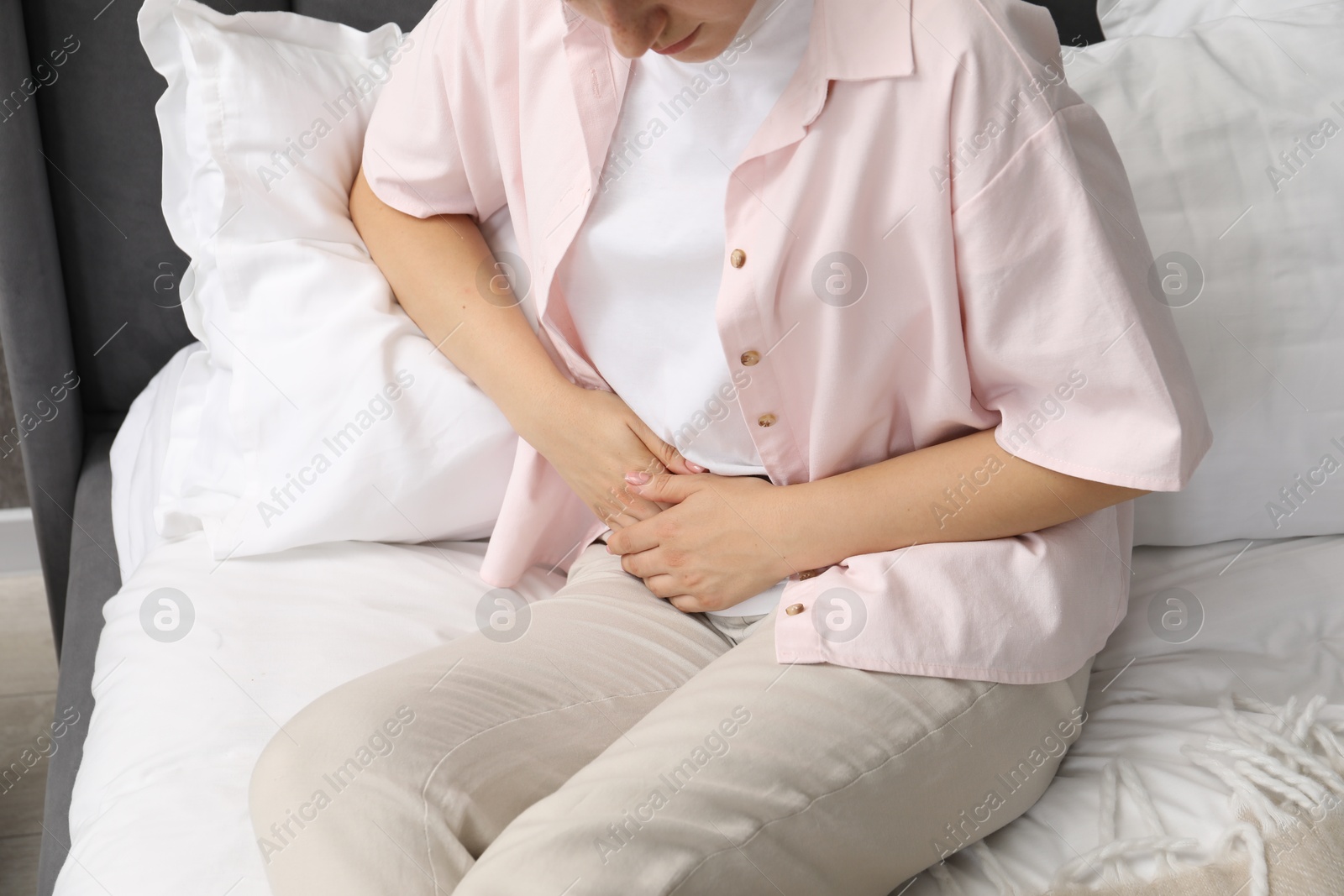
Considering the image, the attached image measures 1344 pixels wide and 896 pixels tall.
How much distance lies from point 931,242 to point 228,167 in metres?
0.72

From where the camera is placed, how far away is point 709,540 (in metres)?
0.88

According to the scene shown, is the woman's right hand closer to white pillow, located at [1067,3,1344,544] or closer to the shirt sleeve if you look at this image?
the shirt sleeve

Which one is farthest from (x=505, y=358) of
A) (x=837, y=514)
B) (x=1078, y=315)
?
(x=1078, y=315)

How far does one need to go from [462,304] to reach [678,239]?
11.5 inches

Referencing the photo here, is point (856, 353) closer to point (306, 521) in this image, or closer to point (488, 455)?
point (488, 455)

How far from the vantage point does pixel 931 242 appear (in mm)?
739

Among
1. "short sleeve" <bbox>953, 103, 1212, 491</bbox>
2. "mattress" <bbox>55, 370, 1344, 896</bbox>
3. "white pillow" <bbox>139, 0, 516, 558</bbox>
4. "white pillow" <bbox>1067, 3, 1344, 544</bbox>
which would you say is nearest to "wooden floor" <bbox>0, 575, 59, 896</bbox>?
"mattress" <bbox>55, 370, 1344, 896</bbox>

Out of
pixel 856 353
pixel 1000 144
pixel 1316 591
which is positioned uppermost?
pixel 1000 144

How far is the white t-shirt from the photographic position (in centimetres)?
79

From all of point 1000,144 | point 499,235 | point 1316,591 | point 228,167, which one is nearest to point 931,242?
point 1000,144

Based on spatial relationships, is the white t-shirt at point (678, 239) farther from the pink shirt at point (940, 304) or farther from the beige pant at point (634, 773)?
the beige pant at point (634, 773)

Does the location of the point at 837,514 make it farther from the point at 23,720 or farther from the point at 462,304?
the point at 23,720

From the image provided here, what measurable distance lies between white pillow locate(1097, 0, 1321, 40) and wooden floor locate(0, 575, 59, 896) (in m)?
1.61

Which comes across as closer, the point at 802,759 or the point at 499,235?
the point at 802,759
